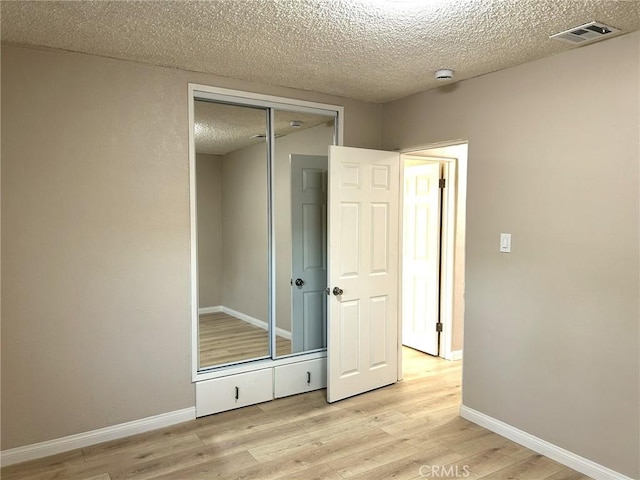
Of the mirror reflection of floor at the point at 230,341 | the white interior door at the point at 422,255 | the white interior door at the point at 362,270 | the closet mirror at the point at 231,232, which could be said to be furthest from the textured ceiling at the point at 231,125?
the white interior door at the point at 422,255

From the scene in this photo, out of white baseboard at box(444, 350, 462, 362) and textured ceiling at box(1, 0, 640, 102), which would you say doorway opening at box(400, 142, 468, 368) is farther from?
textured ceiling at box(1, 0, 640, 102)

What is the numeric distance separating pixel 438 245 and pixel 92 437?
11.2 ft

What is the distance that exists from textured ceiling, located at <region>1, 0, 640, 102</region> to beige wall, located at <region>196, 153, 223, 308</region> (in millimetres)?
675

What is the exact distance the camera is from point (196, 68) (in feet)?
10.1

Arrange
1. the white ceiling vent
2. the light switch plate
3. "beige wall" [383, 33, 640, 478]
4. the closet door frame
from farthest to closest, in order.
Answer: the closet door frame → the light switch plate → "beige wall" [383, 33, 640, 478] → the white ceiling vent

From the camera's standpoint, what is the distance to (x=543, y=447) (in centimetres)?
282

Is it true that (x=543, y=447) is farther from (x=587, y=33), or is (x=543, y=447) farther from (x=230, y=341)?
(x=587, y=33)

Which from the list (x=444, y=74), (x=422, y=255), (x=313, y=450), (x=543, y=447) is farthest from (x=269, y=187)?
(x=543, y=447)

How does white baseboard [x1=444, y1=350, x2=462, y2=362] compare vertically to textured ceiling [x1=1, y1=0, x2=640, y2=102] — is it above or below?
below

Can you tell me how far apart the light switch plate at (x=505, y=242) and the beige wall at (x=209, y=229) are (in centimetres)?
200

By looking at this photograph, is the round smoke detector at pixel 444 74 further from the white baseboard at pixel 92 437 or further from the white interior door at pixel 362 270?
the white baseboard at pixel 92 437

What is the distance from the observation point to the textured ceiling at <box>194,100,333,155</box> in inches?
128

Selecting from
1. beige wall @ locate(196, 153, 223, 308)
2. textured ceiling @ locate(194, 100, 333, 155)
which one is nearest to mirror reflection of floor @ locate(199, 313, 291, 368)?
beige wall @ locate(196, 153, 223, 308)

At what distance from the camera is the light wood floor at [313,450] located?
260 cm
